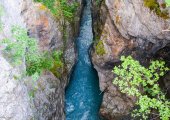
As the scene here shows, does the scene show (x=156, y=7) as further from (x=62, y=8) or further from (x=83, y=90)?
(x=83, y=90)

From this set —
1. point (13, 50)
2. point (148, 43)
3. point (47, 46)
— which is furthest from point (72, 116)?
point (13, 50)

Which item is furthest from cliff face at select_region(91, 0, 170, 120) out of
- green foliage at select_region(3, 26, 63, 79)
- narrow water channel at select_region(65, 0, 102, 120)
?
green foliage at select_region(3, 26, 63, 79)

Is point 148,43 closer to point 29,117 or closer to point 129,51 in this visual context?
point 129,51

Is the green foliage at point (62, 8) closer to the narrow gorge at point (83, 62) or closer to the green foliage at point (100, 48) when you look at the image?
the narrow gorge at point (83, 62)

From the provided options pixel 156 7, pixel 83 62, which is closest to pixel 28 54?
pixel 156 7

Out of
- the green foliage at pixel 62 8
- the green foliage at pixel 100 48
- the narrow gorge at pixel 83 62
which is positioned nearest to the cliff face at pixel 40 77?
the narrow gorge at pixel 83 62

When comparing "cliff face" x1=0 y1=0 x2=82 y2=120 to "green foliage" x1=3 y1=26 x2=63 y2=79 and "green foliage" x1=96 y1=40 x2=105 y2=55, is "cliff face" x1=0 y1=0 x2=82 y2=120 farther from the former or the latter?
"green foliage" x1=96 y1=40 x2=105 y2=55
